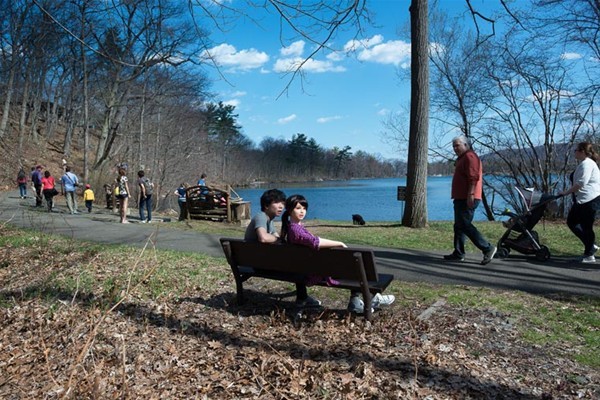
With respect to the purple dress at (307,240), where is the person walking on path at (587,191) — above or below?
above

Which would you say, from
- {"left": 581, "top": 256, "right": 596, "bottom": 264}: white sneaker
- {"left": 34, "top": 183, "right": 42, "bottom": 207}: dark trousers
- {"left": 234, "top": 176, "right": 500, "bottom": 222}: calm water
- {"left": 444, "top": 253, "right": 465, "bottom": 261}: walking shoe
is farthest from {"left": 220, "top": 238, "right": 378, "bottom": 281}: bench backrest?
{"left": 34, "top": 183, "right": 42, "bottom": 207}: dark trousers

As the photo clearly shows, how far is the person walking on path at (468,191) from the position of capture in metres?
6.50

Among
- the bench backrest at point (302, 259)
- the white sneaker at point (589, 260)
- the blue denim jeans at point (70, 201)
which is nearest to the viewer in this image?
the bench backrest at point (302, 259)

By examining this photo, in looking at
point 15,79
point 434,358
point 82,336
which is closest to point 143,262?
point 82,336

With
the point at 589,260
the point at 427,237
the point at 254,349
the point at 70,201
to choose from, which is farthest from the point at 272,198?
the point at 70,201

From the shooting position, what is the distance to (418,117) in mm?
11742

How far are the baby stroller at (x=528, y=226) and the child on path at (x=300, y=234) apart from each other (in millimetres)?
3626

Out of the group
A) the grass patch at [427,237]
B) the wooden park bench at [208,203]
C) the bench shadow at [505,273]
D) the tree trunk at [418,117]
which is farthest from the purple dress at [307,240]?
the wooden park bench at [208,203]

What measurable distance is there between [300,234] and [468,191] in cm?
344

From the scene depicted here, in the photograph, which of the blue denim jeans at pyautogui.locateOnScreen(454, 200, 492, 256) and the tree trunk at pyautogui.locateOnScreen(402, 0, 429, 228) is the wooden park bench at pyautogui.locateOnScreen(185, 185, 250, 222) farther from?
the blue denim jeans at pyautogui.locateOnScreen(454, 200, 492, 256)

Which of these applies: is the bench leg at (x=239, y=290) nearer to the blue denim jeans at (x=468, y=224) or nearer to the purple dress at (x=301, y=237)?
the purple dress at (x=301, y=237)

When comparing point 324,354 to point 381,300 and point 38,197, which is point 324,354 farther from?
point 38,197

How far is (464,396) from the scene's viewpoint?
2959mm

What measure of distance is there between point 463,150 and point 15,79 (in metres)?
38.4
